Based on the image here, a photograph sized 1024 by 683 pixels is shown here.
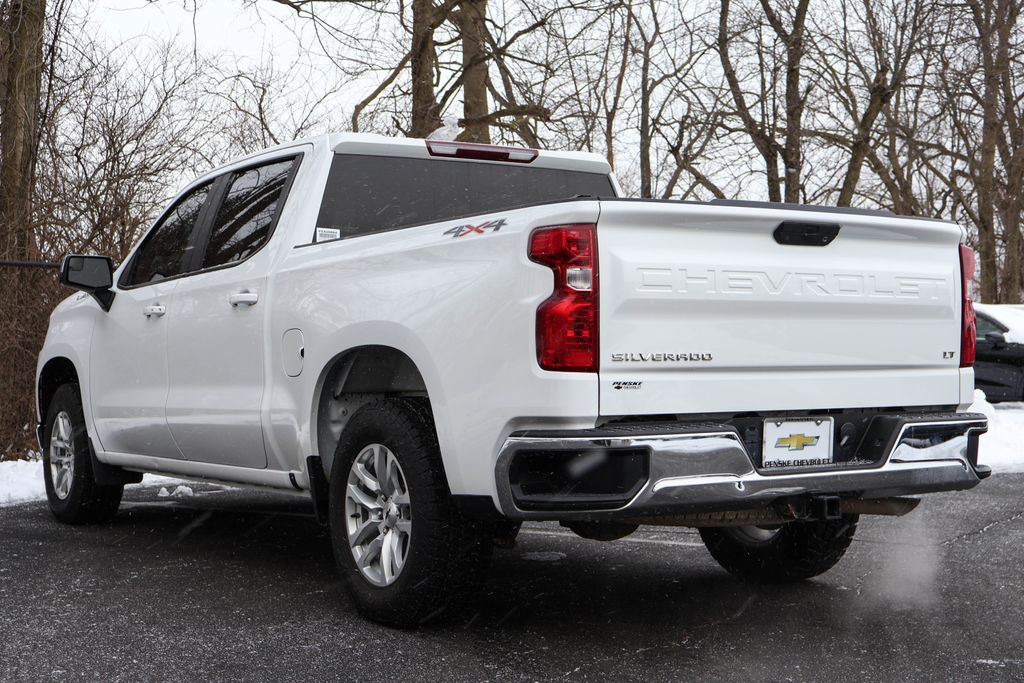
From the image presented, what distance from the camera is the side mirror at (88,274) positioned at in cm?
656

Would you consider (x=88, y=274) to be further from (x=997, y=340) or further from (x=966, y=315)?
(x=997, y=340)

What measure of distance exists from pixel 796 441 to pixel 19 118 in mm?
8464

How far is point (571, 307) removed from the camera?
3758mm

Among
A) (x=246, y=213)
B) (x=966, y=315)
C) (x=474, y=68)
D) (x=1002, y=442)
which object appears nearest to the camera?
(x=966, y=315)

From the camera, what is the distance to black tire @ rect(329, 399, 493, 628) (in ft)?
13.8

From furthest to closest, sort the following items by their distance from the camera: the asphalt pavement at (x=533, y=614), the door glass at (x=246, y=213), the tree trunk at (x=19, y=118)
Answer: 1. the tree trunk at (x=19, y=118)
2. the door glass at (x=246, y=213)
3. the asphalt pavement at (x=533, y=614)

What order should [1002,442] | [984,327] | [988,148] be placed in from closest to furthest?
[1002,442] < [984,327] < [988,148]

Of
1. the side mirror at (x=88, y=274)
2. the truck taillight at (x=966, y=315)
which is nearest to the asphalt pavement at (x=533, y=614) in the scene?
the truck taillight at (x=966, y=315)

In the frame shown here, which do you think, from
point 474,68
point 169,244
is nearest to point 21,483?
point 169,244

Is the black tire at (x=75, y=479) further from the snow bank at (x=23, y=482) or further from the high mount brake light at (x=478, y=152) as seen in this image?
the high mount brake light at (x=478, y=152)

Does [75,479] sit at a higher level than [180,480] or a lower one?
higher

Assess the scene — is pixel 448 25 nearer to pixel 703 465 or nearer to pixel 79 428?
pixel 79 428

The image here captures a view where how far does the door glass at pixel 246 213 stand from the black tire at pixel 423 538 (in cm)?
143

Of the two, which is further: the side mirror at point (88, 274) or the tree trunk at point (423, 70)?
the tree trunk at point (423, 70)
